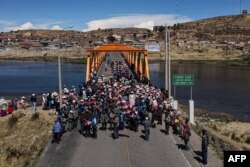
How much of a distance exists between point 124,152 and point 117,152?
12.8 inches

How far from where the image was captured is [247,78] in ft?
340

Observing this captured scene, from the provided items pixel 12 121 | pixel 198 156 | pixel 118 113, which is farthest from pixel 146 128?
pixel 12 121

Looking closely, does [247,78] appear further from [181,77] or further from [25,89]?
[181,77]

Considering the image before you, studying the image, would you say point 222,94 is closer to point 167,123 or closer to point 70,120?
point 167,123

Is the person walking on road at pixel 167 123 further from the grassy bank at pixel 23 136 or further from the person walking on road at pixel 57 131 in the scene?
the grassy bank at pixel 23 136

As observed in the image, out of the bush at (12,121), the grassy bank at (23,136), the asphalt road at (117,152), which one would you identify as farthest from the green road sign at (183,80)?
the bush at (12,121)

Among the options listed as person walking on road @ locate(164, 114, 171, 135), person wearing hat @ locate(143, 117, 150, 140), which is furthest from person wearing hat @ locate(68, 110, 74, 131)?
person walking on road @ locate(164, 114, 171, 135)

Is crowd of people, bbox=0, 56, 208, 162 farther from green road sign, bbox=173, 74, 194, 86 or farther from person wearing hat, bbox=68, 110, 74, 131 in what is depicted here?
green road sign, bbox=173, 74, 194, 86

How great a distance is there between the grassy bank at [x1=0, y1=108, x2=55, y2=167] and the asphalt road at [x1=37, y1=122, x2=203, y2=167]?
103cm

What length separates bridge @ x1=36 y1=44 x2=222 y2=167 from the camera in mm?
21828

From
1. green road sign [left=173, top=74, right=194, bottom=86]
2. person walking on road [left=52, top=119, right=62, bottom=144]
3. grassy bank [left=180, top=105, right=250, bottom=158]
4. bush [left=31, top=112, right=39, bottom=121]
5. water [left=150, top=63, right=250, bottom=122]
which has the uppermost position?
green road sign [left=173, top=74, right=194, bottom=86]

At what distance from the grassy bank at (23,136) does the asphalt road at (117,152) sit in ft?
3.36

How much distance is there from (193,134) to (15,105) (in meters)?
14.7

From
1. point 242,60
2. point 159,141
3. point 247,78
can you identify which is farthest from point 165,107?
point 242,60
